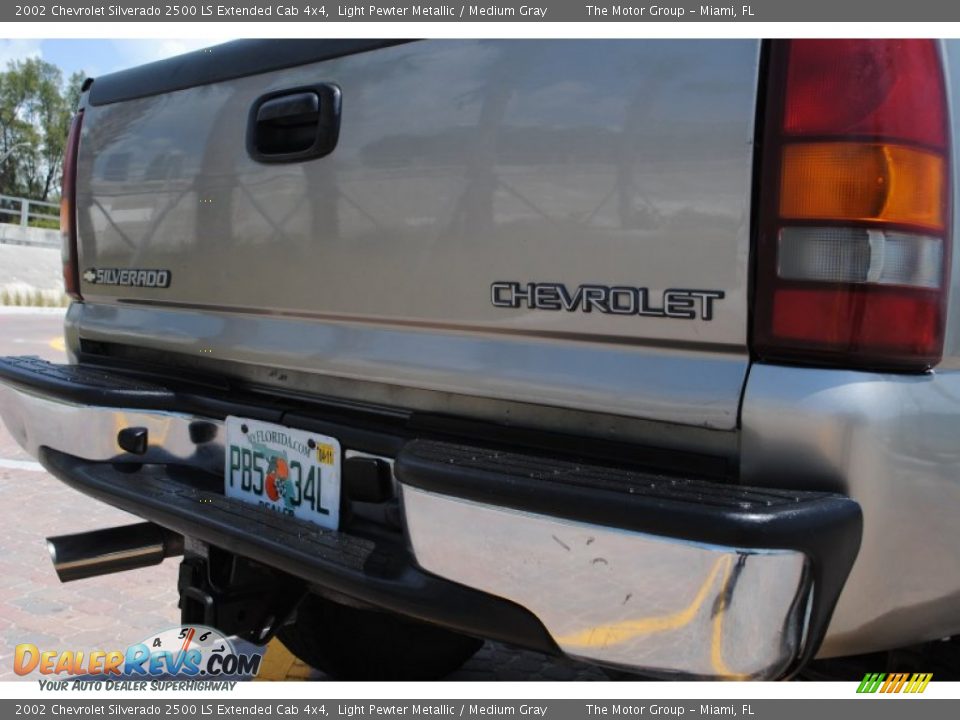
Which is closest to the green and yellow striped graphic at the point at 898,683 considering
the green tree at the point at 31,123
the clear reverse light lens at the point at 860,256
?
the clear reverse light lens at the point at 860,256

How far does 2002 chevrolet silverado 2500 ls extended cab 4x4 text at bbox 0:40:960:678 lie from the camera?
4.83 ft

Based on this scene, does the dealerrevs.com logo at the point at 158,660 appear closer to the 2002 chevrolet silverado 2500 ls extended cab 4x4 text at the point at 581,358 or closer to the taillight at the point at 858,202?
the 2002 chevrolet silverado 2500 ls extended cab 4x4 text at the point at 581,358

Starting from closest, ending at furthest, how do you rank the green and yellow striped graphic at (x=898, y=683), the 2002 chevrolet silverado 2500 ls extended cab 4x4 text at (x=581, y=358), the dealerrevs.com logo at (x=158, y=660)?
the 2002 chevrolet silverado 2500 ls extended cab 4x4 text at (x=581, y=358) < the green and yellow striped graphic at (x=898, y=683) < the dealerrevs.com logo at (x=158, y=660)

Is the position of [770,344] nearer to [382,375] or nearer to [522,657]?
[382,375]

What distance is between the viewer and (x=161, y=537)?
2.61 m

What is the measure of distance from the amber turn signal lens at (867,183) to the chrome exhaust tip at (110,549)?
196 cm

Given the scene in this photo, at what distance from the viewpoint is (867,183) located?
1.51 m

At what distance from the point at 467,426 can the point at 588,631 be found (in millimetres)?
594

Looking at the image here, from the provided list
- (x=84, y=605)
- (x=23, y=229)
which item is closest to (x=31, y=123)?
(x=23, y=229)

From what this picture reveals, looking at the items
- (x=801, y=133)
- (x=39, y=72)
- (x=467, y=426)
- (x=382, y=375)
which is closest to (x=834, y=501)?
(x=801, y=133)

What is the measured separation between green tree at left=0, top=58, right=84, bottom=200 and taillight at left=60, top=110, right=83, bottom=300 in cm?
5338

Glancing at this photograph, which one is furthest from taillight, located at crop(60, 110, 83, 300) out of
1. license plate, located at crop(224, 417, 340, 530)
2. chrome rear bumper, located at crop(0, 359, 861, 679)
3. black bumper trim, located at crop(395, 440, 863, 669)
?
black bumper trim, located at crop(395, 440, 863, 669)

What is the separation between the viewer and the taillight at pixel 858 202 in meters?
1.50

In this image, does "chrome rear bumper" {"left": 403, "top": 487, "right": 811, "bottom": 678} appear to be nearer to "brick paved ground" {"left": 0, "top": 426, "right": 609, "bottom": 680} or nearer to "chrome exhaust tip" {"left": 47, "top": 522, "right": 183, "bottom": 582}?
"chrome exhaust tip" {"left": 47, "top": 522, "right": 183, "bottom": 582}
